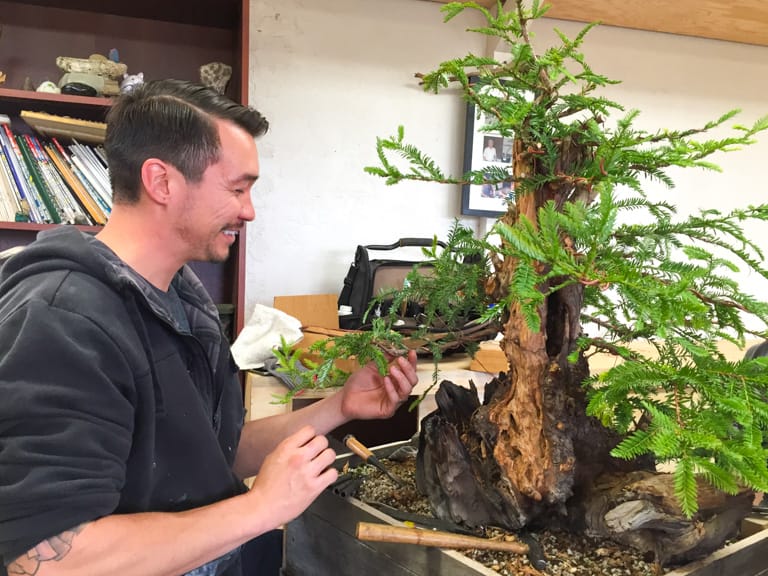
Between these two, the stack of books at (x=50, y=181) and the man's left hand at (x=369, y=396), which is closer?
the man's left hand at (x=369, y=396)

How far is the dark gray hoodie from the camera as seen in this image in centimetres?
58

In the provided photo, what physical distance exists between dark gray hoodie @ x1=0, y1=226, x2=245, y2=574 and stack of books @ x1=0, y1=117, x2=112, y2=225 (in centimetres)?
118

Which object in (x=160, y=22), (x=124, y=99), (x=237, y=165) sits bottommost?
(x=237, y=165)

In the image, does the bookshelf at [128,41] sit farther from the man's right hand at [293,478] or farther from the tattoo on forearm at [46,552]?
the tattoo on forearm at [46,552]

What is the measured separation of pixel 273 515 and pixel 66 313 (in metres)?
0.36

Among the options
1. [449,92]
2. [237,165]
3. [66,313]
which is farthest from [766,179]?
[66,313]

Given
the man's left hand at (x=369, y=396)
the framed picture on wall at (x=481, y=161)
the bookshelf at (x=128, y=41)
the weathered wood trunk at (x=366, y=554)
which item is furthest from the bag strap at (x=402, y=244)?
the weathered wood trunk at (x=366, y=554)

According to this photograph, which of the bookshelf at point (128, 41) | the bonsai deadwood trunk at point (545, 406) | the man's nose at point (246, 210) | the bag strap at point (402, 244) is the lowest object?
the bonsai deadwood trunk at point (545, 406)

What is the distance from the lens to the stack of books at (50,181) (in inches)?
69.9

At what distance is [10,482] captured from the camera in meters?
0.58

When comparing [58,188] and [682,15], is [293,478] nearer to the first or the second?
[58,188]

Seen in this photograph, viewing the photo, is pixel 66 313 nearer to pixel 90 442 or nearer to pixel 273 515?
pixel 90 442

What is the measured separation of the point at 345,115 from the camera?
88.7 inches

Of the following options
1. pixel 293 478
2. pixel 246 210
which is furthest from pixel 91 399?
pixel 246 210
